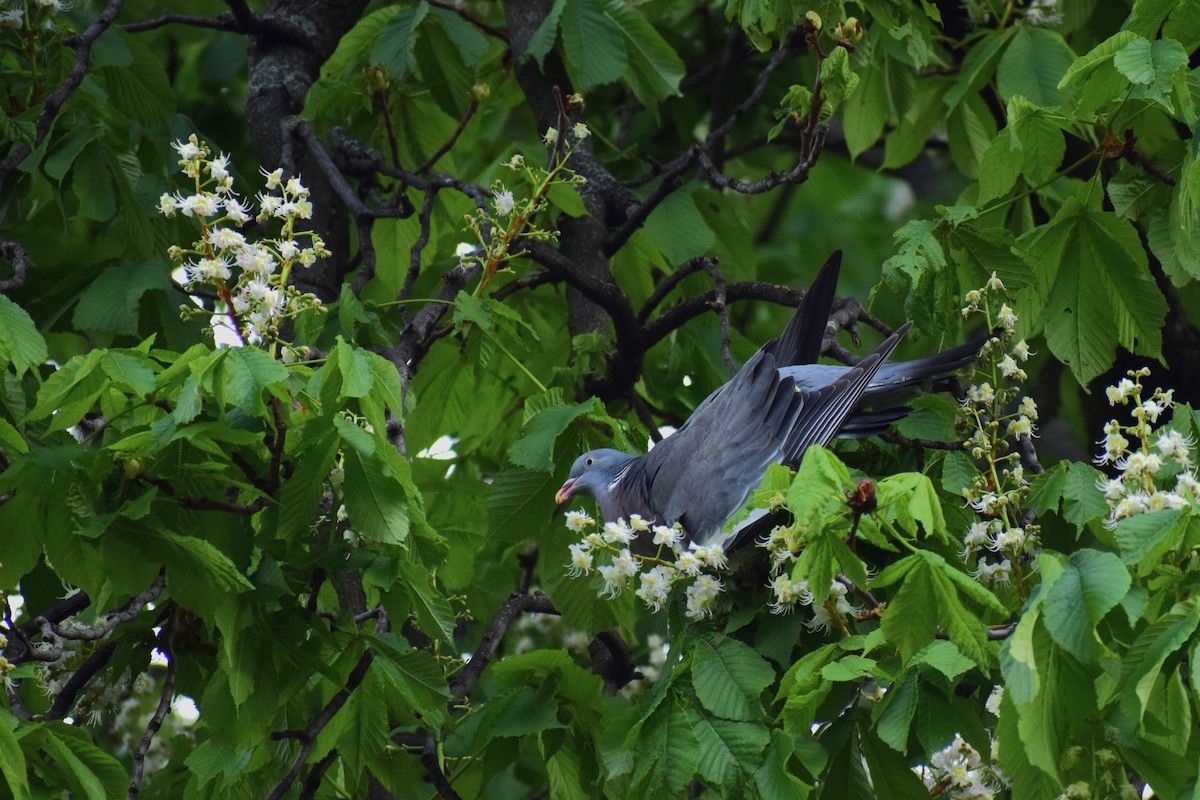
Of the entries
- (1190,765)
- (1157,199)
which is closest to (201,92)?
(1157,199)

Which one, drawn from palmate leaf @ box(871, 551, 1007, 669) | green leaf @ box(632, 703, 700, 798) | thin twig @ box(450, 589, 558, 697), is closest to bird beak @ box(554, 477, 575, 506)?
thin twig @ box(450, 589, 558, 697)

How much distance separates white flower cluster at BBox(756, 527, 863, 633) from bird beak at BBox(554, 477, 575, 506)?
2.41ft

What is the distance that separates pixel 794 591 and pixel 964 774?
77 centimetres

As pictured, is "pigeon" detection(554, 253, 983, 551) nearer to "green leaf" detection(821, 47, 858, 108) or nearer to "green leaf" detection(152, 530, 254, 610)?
"green leaf" detection(821, 47, 858, 108)

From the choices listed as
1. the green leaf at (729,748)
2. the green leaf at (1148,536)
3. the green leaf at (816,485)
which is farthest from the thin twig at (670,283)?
the green leaf at (1148,536)

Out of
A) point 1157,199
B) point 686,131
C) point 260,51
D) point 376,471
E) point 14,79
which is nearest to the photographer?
point 376,471

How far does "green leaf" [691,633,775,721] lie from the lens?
2.86 m

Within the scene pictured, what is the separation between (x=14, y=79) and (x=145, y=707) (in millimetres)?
2411

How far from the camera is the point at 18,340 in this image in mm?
3008

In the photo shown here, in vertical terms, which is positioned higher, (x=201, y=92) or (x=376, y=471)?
(x=376, y=471)

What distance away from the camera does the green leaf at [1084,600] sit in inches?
88.4

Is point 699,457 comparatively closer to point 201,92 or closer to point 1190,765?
point 1190,765

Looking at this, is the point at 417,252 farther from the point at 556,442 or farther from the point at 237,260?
the point at 237,260

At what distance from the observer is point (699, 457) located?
369 centimetres
